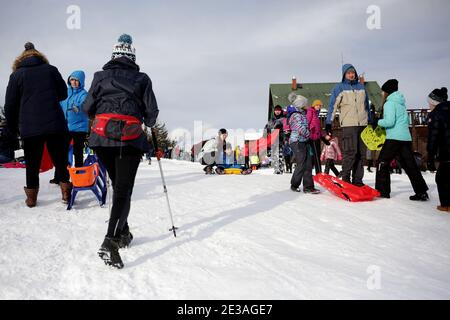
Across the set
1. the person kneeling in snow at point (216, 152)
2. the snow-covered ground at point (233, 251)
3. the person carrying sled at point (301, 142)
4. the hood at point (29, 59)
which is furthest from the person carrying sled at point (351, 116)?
the person kneeling in snow at point (216, 152)

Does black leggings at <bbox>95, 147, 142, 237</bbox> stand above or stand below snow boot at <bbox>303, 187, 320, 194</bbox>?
above

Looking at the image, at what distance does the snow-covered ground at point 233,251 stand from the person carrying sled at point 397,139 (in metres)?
0.49

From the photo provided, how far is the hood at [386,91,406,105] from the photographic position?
5.40m

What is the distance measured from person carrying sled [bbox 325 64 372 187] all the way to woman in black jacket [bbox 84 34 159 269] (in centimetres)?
401

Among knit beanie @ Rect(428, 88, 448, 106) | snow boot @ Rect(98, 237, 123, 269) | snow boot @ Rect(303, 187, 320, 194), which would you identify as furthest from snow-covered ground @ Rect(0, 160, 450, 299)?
knit beanie @ Rect(428, 88, 448, 106)

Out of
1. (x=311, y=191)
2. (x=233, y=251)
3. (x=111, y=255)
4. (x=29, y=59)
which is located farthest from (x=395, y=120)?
(x=29, y=59)

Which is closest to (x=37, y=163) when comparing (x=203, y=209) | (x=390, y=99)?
(x=203, y=209)

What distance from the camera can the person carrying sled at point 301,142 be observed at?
5891 mm

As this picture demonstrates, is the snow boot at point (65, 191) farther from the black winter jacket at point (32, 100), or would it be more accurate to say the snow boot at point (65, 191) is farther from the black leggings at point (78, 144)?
the black leggings at point (78, 144)

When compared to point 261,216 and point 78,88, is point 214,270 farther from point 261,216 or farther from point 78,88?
point 78,88

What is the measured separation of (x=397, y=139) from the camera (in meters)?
5.29

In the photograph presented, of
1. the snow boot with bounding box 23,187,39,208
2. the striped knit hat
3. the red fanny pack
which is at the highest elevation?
the striped knit hat

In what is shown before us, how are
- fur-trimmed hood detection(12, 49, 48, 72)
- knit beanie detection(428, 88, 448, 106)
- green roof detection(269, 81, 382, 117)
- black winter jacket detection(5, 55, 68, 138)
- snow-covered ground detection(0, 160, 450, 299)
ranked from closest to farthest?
snow-covered ground detection(0, 160, 450, 299) < black winter jacket detection(5, 55, 68, 138) < fur-trimmed hood detection(12, 49, 48, 72) < knit beanie detection(428, 88, 448, 106) < green roof detection(269, 81, 382, 117)

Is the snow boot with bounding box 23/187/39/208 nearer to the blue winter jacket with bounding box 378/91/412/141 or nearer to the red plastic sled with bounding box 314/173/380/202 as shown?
the red plastic sled with bounding box 314/173/380/202
